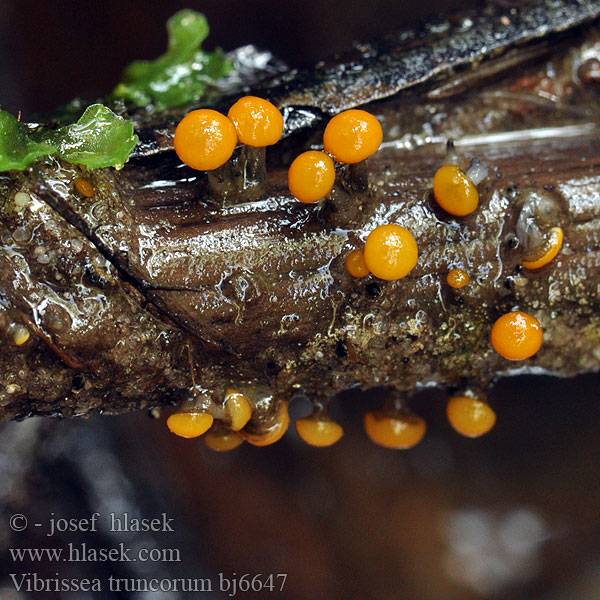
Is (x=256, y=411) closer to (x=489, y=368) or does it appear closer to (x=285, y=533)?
(x=489, y=368)

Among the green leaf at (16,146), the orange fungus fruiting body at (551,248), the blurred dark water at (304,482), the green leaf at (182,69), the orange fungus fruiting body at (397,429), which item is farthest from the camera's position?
the blurred dark water at (304,482)

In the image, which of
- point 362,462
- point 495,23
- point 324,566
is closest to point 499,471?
point 362,462

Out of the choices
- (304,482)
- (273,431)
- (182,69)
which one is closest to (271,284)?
(273,431)

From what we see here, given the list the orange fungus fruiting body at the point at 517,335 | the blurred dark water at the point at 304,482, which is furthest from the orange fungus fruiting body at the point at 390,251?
the blurred dark water at the point at 304,482

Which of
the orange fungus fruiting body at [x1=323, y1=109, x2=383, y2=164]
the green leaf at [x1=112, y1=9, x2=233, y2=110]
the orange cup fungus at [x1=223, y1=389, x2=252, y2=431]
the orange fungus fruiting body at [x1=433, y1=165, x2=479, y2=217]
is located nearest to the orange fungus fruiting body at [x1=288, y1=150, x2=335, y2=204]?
the orange fungus fruiting body at [x1=323, y1=109, x2=383, y2=164]

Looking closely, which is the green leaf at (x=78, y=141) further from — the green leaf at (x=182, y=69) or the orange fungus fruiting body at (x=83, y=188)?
the green leaf at (x=182, y=69)

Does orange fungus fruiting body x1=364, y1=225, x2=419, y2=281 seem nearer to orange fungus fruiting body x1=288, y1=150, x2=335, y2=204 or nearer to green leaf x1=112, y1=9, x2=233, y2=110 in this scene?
orange fungus fruiting body x1=288, y1=150, x2=335, y2=204

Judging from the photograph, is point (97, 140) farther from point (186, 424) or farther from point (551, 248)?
point (551, 248)

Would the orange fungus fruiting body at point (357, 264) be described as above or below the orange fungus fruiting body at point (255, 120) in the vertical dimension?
below
